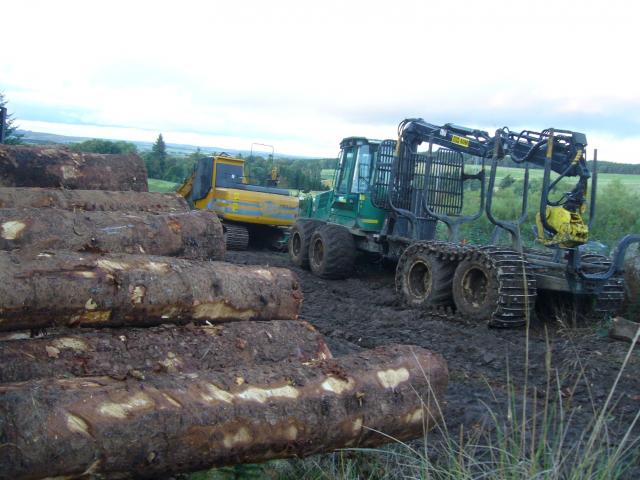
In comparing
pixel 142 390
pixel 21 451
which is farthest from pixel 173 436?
pixel 21 451

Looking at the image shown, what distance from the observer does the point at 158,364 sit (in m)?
4.82

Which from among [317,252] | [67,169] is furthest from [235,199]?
[67,169]

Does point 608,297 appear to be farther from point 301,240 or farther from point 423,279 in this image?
point 301,240

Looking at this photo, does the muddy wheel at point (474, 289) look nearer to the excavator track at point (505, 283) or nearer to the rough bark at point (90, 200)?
the excavator track at point (505, 283)

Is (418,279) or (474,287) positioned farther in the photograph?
(418,279)

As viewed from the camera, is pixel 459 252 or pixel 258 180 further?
pixel 258 180

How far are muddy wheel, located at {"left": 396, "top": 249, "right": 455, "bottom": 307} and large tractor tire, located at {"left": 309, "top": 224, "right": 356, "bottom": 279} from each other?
211 cm

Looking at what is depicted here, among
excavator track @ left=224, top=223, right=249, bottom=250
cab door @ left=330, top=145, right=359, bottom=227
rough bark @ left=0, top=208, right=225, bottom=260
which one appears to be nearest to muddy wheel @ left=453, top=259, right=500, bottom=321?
cab door @ left=330, top=145, right=359, bottom=227

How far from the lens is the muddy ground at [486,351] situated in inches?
263

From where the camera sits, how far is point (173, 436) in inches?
151

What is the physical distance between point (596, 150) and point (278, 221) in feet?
32.8

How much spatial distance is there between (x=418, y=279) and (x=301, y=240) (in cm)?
393

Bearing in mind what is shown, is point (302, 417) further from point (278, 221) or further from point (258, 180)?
point (258, 180)

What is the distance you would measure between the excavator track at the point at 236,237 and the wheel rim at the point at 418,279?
23.8 feet
